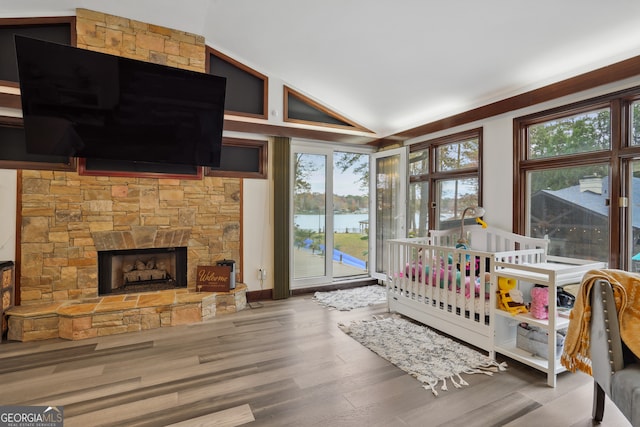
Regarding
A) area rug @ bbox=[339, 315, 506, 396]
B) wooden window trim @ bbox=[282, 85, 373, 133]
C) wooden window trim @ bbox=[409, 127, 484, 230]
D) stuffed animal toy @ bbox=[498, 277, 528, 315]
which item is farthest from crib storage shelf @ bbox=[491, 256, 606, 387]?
wooden window trim @ bbox=[282, 85, 373, 133]

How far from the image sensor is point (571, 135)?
3.02 m

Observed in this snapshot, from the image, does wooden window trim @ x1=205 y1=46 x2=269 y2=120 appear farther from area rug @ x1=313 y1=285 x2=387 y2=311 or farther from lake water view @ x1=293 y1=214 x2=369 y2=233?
area rug @ x1=313 y1=285 x2=387 y2=311

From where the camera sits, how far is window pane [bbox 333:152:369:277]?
5.26 metres

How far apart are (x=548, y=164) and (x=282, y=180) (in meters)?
2.98

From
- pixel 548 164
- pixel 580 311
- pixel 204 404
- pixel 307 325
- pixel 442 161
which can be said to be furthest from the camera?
pixel 442 161

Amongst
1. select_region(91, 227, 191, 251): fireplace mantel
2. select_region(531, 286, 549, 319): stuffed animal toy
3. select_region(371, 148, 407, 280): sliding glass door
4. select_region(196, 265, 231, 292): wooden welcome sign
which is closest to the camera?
select_region(531, 286, 549, 319): stuffed animal toy

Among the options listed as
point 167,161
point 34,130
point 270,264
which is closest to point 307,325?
point 270,264

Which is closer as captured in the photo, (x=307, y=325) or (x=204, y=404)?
(x=204, y=404)

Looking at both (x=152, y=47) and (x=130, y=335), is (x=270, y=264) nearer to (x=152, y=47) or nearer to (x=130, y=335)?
(x=130, y=335)

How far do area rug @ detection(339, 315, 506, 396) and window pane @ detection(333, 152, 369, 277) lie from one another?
6.60 ft

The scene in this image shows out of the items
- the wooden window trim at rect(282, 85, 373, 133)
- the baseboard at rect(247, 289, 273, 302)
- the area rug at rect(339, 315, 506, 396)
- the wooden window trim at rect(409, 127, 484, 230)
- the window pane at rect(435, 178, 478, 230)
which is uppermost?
the wooden window trim at rect(282, 85, 373, 133)

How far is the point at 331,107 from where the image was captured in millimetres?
4652

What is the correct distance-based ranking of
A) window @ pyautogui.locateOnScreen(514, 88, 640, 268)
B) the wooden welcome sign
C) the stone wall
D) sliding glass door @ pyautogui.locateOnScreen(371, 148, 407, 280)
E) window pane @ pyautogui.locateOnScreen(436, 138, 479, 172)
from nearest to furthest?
1. window @ pyautogui.locateOnScreen(514, 88, 640, 268)
2. the stone wall
3. the wooden welcome sign
4. window pane @ pyautogui.locateOnScreen(436, 138, 479, 172)
5. sliding glass door @ pyautogui.locateOnScreen(371, 148, 407, 280)

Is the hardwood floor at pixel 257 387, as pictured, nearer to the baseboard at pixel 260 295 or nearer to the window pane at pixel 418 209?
the baseboard at pixel 260 295
